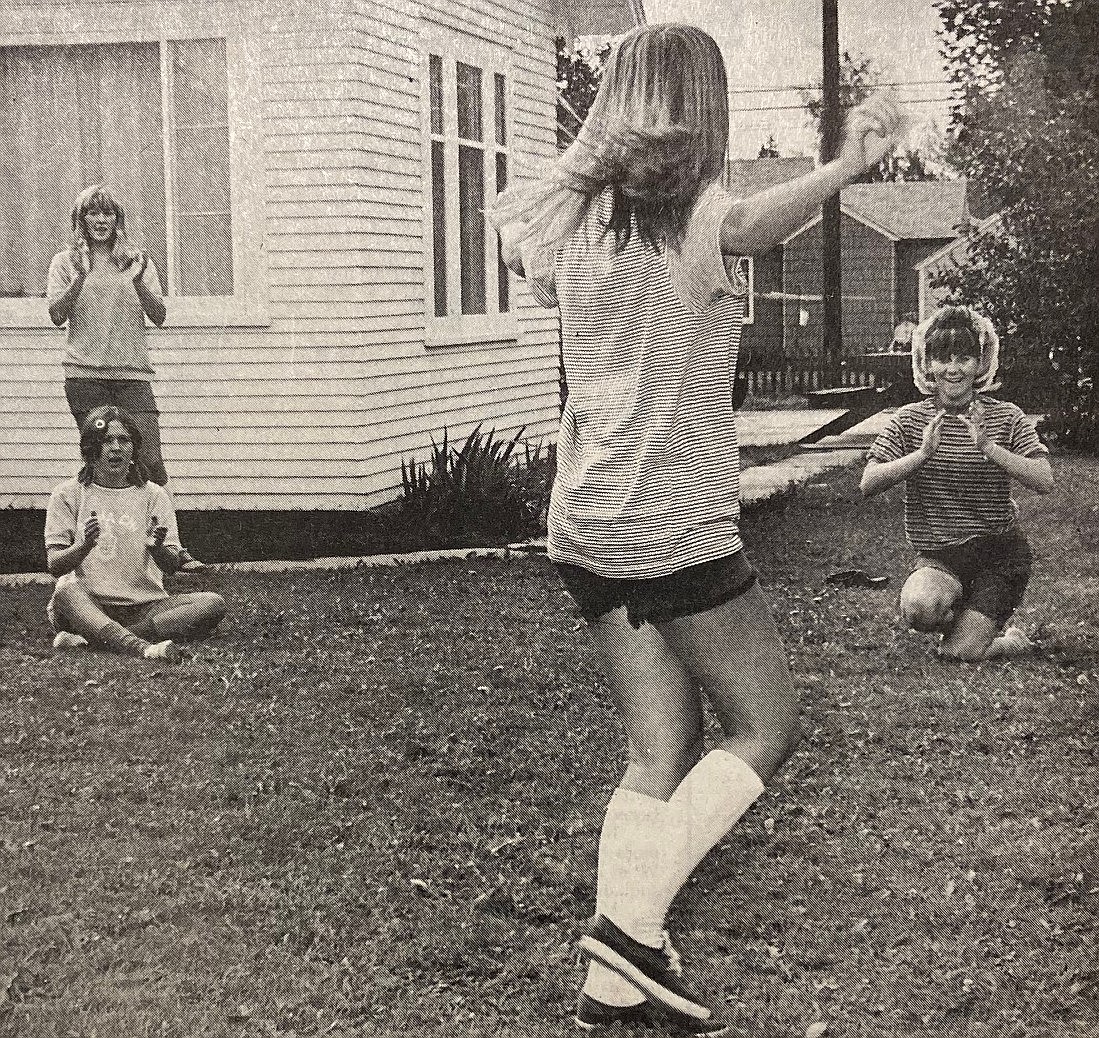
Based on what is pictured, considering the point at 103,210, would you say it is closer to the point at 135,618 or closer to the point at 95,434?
the point at 95,434

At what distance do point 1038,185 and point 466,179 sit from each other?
4764mm

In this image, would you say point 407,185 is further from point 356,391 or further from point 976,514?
point 976,514

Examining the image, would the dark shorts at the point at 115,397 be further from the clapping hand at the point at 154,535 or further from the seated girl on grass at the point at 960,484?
the seated girl on grass at the point at 960,484

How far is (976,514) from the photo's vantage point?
6164 millimetres

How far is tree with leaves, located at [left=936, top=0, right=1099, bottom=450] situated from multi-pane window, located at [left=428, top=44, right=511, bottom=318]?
367 centimetres

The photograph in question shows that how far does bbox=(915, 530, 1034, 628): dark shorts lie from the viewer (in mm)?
6039

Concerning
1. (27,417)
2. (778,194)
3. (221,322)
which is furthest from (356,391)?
(778,194)

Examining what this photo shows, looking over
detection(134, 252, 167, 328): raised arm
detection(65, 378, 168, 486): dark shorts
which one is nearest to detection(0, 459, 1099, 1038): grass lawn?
detection(65, 378, 168, 486): dark shorts

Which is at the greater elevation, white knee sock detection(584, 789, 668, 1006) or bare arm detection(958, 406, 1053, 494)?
bare arm detection(958, 406, 1053, 494)

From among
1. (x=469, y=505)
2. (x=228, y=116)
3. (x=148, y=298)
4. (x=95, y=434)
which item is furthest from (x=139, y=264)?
(x=469, y=505)

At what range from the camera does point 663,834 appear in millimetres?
2914

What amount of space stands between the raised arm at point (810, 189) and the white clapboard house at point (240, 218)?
24.6ft

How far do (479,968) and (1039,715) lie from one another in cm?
257

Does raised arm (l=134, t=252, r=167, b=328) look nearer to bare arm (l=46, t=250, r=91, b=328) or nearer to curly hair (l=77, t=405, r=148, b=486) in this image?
bare arm (l=46, t=250, r=91, b=328)
